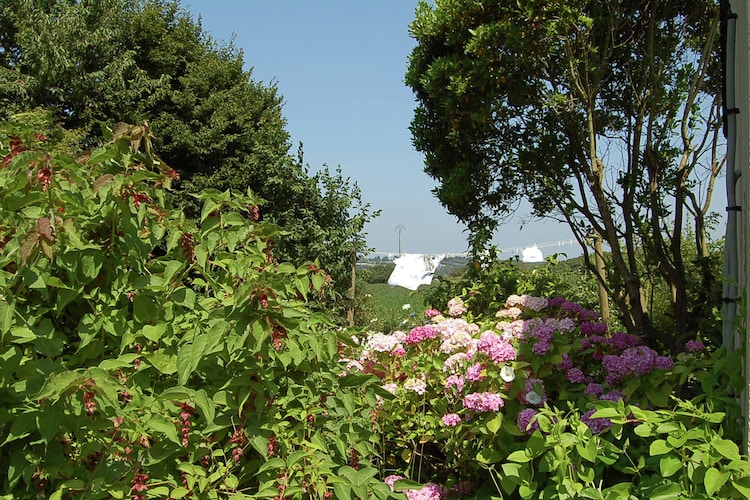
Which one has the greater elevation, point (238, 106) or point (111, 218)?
point (238, 106)

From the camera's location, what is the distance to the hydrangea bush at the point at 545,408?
1.49m

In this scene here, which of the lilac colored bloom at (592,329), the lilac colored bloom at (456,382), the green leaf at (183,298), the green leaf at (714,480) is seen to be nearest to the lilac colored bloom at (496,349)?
the lilac colored bloom at (456,382)

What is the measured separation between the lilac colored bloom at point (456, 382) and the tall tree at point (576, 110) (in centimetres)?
153

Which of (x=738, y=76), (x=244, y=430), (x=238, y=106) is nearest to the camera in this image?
(x=244, y=430)

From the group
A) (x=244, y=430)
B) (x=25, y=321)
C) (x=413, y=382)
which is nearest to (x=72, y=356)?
(x=25, y=321)

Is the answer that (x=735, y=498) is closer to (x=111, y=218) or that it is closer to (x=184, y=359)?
(x=184, y=359)

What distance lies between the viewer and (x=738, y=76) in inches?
68.6

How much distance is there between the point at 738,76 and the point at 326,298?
20.5 ft

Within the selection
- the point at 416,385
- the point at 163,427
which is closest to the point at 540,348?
the point at 416,385

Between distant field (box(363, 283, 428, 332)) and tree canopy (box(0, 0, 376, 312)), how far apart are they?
314cm

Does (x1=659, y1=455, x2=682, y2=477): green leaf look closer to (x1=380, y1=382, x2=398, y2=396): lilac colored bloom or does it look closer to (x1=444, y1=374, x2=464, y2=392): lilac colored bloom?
(x1=444, y1=374, x2=464, y2=392): lilac colored bloom

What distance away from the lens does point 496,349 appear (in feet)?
6.91

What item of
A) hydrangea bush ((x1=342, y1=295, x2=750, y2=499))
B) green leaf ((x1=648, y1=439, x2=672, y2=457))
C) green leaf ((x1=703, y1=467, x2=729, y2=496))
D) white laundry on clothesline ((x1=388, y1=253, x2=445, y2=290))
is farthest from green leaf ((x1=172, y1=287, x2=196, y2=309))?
white laundry on clothesline ((x1=388, y1=253, x2=445, y2=290))

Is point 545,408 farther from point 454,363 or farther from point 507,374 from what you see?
point 454,363
